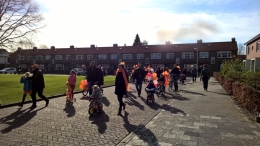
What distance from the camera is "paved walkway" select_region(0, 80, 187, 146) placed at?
5266 millimetres

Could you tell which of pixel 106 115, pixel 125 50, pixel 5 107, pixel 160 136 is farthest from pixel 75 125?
pixel 125 50

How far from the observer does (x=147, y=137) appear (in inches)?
216

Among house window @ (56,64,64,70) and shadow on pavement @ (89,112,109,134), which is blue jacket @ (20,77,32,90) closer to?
shadow on pavement @ (89,112,109,134)

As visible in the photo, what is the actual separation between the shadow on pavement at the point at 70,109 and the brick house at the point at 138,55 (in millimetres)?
37788

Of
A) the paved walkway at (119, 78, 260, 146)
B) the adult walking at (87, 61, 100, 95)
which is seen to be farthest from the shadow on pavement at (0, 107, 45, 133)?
the adult walking at (87, 61, 100, 95)

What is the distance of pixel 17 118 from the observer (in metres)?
7.25

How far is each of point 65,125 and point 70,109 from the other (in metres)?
2.41

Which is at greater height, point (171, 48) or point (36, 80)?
point (171, 48)

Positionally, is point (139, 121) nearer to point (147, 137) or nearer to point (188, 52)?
point (147, 137)

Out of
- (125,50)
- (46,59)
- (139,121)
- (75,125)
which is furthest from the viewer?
(46,59)

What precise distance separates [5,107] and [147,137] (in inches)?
263

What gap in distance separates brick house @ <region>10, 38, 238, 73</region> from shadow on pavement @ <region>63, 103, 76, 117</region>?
3779cm

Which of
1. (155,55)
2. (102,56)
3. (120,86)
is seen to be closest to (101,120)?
(120,86)

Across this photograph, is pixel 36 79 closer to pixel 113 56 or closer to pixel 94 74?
pixel 94 74
